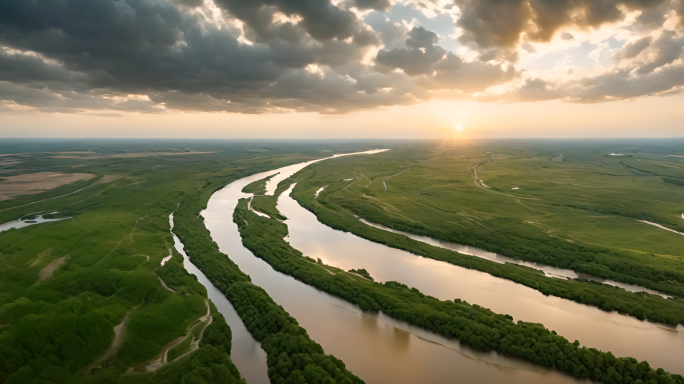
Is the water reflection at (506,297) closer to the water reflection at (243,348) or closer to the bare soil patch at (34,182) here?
the water reflection at (243,348)

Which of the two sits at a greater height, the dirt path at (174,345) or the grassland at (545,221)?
the grassland at (545,221)

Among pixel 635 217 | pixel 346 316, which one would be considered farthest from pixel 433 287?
pixel 635 217

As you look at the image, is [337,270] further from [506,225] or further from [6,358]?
[506,225]

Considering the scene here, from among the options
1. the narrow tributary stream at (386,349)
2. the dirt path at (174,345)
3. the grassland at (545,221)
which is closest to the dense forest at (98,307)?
the dirt path at (174,345)

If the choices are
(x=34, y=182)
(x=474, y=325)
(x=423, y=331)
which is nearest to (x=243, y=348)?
(x=423, y=331)

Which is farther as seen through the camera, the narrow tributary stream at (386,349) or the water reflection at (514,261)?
the water reflection at (514,261)

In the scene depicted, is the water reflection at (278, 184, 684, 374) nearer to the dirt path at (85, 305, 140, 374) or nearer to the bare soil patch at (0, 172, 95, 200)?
the dirt path at (85, 305, 140, 374)

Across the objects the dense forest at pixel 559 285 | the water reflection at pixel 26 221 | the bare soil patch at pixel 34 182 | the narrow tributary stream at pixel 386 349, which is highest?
the bare soil patch at pixel 34 182
